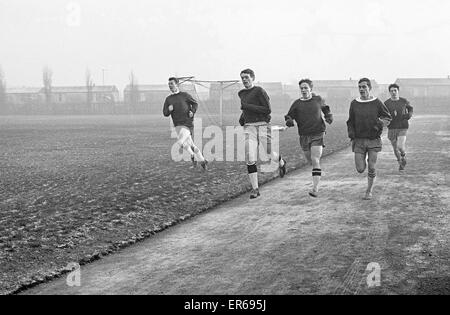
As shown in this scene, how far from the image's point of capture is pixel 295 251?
201 inches

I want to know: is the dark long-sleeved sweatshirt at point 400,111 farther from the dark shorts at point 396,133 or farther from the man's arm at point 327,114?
the man's arm at point 327,114

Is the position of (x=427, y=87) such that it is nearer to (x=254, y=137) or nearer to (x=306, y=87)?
(x=306, y=87)

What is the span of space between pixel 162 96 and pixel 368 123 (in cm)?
10598

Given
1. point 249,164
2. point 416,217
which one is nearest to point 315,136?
point 249,164

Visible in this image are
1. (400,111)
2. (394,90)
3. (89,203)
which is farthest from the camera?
(400,111)

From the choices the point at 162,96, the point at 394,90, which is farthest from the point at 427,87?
the point at 394,90

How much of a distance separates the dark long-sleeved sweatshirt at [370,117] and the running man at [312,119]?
1.65 ft

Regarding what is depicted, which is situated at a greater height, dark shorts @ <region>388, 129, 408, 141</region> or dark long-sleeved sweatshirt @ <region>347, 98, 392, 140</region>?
dark long-sleeved sweatshirt @ <region>347, 98, 392, 140</region>

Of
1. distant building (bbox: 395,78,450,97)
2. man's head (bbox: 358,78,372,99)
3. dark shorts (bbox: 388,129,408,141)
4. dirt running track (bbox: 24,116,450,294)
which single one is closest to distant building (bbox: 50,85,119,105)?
distant building (bbox: 395,78,450,97)

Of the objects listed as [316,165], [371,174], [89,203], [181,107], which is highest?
[181,107]

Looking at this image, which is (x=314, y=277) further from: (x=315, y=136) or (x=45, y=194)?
(x=45, y=194)

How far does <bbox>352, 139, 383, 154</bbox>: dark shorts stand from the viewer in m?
8.12

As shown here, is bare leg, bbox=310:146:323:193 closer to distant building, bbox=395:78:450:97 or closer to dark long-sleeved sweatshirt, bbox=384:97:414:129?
dark long-sleeved sweatshirt, bbox=384:97:414:129
